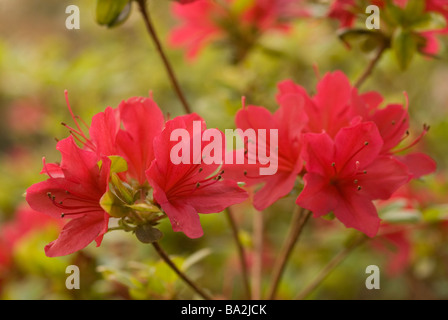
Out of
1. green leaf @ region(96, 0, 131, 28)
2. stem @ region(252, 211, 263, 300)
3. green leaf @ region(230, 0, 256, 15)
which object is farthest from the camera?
green leaf @ region(230, 0, 256, 15)

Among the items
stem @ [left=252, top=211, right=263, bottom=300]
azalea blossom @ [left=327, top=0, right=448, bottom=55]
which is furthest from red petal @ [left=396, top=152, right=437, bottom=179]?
stem @ [left=252, top=211, right=263, bottom=300]

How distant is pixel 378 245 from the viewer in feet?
4.41

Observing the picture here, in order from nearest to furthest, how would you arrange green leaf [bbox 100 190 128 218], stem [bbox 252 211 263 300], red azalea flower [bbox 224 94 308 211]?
green leaf [bbox 100 190 128 218] → red azalea flower [bbox 224 94 308 211] → stem [bbox 252 211 263 300]

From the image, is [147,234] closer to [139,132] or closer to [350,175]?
[139,132]

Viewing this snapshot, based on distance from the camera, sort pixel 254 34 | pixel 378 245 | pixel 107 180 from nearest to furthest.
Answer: pixel 107 180
pixel 254 34
pixel 378 245

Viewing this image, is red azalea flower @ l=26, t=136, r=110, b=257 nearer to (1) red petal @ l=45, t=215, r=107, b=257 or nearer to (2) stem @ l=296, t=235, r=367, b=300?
(1) red petal @ l=45, t=215, r=107, b=257

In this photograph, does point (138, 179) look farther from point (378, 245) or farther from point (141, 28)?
point (141, 28)

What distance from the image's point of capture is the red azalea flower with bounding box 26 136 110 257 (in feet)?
2.07

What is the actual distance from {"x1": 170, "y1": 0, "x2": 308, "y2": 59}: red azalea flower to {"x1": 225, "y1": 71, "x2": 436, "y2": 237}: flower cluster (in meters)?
0.45

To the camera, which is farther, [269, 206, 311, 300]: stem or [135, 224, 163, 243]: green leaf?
[269, 206, 311, 300]: stem

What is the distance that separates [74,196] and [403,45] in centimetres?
56
